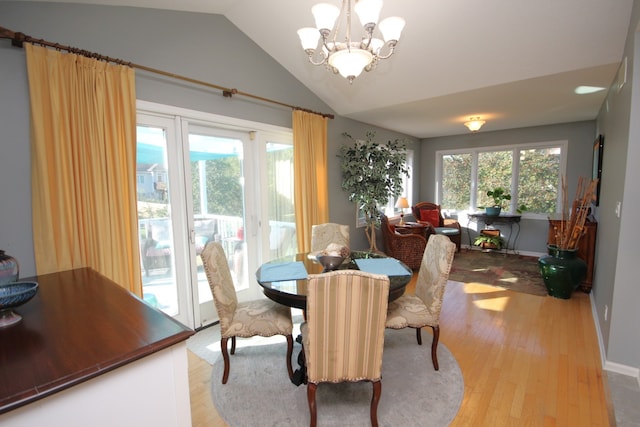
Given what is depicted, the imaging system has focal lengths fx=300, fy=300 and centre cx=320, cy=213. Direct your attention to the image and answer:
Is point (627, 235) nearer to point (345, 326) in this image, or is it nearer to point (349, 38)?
point (345, 326)

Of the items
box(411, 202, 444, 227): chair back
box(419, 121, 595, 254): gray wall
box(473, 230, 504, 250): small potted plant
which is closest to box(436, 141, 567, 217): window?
box(419, 121, 595, 254): gray wall

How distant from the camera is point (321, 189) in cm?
399

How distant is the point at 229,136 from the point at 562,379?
137 inches

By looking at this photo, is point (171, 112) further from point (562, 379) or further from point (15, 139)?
point (562, 379)

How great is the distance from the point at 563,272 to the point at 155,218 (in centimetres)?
437

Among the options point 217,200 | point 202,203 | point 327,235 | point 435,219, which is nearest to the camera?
point 202,203

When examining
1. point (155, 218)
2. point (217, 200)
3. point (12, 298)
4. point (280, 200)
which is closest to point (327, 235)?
point (280, 200)

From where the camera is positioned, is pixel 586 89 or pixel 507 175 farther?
pixel 507 175

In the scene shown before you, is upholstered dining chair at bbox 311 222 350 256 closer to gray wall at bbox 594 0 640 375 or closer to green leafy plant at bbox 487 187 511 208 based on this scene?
gray wall at bbox 594 0 640 375

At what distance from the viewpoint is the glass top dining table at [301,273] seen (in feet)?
6.20

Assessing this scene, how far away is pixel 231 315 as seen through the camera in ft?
7.09

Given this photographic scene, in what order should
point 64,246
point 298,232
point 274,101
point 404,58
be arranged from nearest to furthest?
point 64,246, point 404,58, point 274,101, point 298,232

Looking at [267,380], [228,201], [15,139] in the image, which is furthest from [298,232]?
[15,139]

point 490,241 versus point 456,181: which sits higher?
point 456,181
